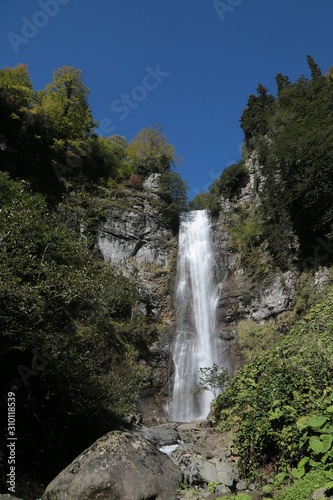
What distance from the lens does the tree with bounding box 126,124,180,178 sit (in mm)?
32469

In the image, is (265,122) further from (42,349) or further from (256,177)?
(42,349)

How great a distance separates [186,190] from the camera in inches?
1197

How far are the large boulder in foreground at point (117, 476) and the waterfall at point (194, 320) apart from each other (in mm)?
14402

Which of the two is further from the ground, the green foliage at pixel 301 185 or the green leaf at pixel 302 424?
the green foliage at pixel 301 185

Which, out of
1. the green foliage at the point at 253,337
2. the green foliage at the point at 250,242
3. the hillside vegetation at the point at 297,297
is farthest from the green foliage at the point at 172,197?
the green foliage at the point at 253,337

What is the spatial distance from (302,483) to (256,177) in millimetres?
25115

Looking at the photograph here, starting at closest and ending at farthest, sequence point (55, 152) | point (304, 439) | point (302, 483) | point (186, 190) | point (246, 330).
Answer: point (302, 483) < point (304, 439) < point (246, 330) < point (55, 152) < point (186, 190)

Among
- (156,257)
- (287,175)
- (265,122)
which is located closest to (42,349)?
(287,175)

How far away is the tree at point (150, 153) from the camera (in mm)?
32469

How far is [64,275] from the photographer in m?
10.6

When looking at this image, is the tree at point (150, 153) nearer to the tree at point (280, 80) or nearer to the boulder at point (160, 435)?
the tree at point (280, 80)

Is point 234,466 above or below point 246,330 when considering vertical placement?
below

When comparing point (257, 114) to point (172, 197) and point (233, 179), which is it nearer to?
point (233, 179)

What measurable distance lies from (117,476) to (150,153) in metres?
32.3
